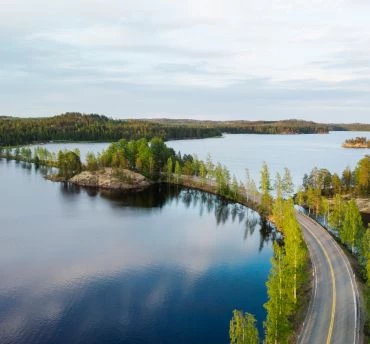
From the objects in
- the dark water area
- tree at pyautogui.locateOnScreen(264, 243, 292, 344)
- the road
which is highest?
tree at pyautogui.locateOnScreen(264, 243, 292, 344)

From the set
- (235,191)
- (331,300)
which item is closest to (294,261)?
(331,300)

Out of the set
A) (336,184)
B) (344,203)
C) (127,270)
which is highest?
(336,184)

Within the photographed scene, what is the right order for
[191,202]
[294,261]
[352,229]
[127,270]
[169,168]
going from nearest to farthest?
[294,261] < [127,270] < [352,229] < [191,202] < [169,168]

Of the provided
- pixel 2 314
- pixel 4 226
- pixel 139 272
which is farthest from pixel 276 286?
pixel 4 226

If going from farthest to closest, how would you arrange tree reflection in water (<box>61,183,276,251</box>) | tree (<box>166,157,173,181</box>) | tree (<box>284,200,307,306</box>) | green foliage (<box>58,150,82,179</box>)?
green foliage (<box>58,150,82,179</box>) < tree (<box>166,157,173,181</box>) < tree reflection in water (<box>61,183,276,251</box>) < tree (<box>284,200,307,306</box>)

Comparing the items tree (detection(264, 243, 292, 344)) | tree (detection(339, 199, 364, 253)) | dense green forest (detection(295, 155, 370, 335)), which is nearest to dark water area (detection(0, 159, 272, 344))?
tree (detection(264, 243, 292, 344))

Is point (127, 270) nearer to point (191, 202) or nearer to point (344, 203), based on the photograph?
point (344, 203)

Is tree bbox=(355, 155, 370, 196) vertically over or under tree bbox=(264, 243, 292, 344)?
over

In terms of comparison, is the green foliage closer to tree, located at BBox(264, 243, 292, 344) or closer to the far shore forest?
the far shore forest
